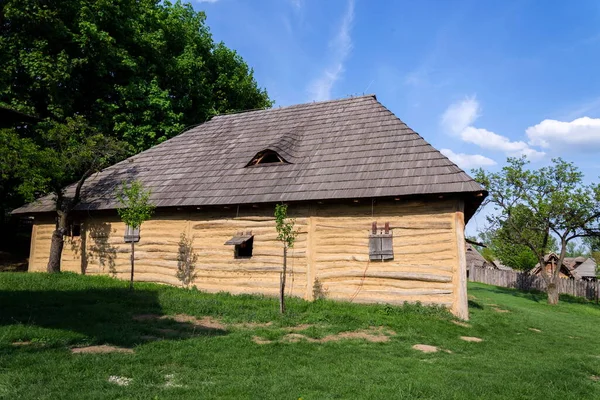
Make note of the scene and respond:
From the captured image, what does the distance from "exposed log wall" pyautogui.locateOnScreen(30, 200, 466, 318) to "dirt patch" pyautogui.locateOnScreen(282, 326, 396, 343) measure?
2.53 m

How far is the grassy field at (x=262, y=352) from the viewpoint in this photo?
16.9 feet

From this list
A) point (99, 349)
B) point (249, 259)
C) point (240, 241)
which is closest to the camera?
point (99, 349)

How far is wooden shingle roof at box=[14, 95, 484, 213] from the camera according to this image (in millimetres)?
12008

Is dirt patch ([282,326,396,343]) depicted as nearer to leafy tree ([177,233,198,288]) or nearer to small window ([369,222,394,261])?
small window ([369,222,394,261])

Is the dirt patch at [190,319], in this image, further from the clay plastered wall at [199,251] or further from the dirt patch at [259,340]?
the clay plastered wall at [199,251]

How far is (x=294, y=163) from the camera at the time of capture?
570 inches

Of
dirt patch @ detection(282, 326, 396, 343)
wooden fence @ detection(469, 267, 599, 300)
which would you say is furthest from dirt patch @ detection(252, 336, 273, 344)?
wooden fence @ detection(469, 267, 599, 300)

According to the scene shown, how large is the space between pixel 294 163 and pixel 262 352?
27.7 feet

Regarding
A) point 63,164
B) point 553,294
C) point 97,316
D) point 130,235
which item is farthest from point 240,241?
point 553,294

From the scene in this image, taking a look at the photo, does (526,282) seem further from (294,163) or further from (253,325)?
(253,325)

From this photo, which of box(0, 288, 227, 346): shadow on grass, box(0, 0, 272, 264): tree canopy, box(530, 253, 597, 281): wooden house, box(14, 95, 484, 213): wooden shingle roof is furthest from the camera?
box(530, 253, 597, 281): wooden house

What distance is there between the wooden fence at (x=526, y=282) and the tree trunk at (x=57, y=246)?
101ft

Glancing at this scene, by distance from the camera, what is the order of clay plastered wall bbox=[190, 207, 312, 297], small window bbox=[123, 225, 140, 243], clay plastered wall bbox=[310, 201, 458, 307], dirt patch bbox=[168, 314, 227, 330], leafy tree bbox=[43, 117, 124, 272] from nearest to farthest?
dirt patch bbox=[168, 314, 227, 330], clay plastered wall bbox=[310, 201, 458, 307], clay plastered wall bbox=[190, 207, 312, 297], leafy tree bbox=[43, 117, 124, 272], small window bbox=[123, 225, 140, 243]

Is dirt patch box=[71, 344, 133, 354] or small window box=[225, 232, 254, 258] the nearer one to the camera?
dirt patch box=[71, 344, 133, 354]
